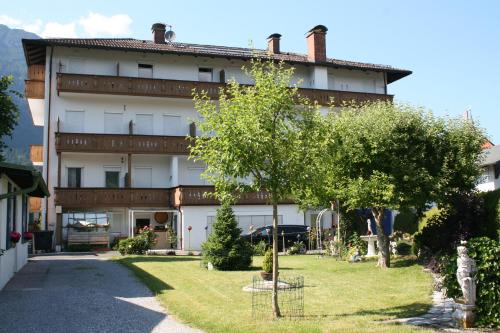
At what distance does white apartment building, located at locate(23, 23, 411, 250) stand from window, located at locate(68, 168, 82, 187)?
0.06 metres

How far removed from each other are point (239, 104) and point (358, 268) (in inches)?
401

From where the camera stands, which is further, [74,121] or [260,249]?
[74,121]

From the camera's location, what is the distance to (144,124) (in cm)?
3559

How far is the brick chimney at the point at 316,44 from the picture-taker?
4009cm

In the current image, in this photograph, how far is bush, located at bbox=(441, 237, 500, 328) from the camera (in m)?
9.36

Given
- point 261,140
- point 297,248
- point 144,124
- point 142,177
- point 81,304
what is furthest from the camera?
point 144,124

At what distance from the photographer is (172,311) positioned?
438 inches

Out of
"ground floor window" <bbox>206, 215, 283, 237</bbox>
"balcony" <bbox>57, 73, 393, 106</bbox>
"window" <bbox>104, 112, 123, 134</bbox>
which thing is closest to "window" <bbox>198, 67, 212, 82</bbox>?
"balcony" <bbox>57, 73, 393, 106</bbox>

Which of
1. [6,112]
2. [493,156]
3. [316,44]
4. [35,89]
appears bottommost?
[493,156]

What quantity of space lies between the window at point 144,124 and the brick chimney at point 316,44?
41.8 feet

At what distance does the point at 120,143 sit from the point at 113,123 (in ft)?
7.67

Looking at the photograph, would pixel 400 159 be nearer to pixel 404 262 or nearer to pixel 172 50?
pixel 404 262

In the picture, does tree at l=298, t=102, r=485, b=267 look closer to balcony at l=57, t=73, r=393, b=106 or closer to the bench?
balcony at l=57, t=73, r=393, b=106

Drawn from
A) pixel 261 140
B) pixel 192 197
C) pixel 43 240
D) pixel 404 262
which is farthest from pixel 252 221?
pixel 261 140
